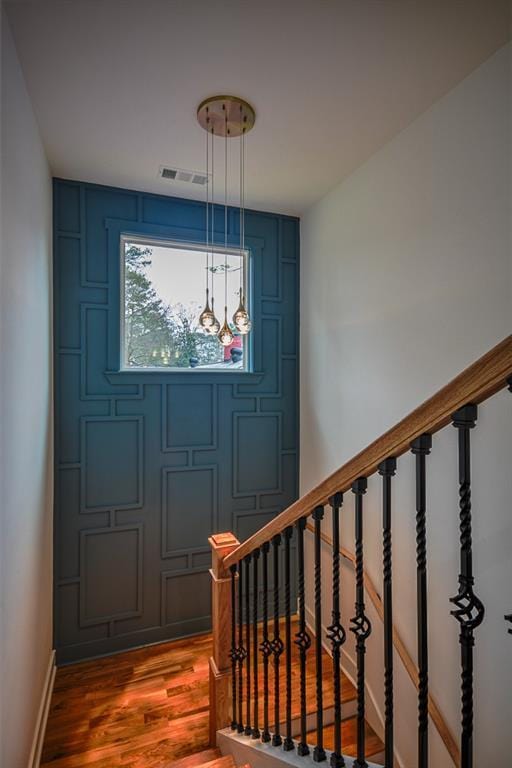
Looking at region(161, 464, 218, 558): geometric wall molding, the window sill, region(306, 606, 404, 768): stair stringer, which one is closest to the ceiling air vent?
the window sill

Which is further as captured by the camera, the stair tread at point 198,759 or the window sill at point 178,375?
the window sill at point 178,375

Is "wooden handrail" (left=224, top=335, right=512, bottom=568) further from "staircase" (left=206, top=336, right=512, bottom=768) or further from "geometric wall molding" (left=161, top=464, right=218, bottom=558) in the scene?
"geometric wall molding" (left=161, top=464, right=218, bottom=558)

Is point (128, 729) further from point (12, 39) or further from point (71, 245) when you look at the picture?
point (12, 39)

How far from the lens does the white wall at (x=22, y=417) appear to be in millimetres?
1431

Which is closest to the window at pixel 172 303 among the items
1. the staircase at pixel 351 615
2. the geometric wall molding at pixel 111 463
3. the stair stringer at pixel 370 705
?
the geometric wall molding at pixel 111 463

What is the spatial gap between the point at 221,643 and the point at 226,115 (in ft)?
9.05

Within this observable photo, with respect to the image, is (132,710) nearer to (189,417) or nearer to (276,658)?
(276,658)

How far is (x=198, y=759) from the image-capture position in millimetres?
1935

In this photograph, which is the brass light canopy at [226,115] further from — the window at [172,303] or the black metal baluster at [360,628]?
the black metal baluster at [360,628]

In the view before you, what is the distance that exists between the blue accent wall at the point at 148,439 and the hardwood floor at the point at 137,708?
17cm

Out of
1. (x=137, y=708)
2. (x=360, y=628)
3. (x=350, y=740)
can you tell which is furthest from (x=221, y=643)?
(x=360, y=628)

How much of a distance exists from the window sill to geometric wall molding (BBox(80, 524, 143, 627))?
109 centimetres

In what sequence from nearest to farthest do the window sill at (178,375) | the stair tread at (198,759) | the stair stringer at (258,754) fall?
the stair stringer at (258,754)
the stair tread at (198,759)
the window sill at (178,375)

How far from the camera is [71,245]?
8.95 ft
